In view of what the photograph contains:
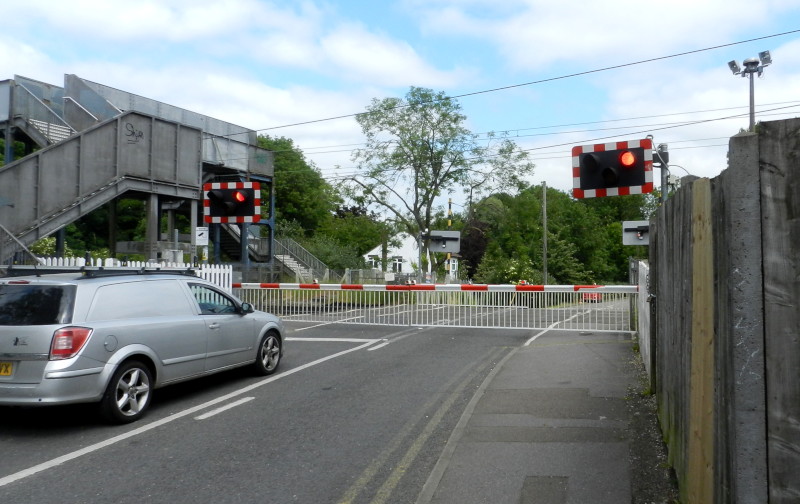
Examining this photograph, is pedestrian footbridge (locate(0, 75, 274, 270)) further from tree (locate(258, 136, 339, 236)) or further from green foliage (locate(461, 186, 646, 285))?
tree (locate(258, 136, 339, 236))

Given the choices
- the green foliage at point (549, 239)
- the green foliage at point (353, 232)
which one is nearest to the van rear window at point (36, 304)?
the green foliage at point (549, 239)

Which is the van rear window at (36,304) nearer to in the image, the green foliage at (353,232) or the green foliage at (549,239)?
the green foliage at (549,239)

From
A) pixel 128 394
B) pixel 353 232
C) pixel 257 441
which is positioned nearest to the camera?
pixel 257 441

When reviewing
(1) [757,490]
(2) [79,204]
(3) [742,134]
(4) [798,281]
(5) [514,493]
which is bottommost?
(5) [514,493]

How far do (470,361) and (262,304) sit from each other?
8966 mm

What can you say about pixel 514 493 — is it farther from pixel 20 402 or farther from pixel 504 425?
pixel 20 402

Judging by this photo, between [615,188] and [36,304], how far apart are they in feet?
28.9

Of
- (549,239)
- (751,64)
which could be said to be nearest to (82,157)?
(751,64)

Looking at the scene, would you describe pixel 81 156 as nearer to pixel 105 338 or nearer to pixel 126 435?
pixel 105 338

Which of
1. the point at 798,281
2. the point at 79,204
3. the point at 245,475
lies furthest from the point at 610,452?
the point at 79,204

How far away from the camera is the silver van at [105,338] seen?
6676 mm

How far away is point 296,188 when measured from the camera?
63.8 m

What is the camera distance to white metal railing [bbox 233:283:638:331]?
51.4ft

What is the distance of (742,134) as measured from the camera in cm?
309
